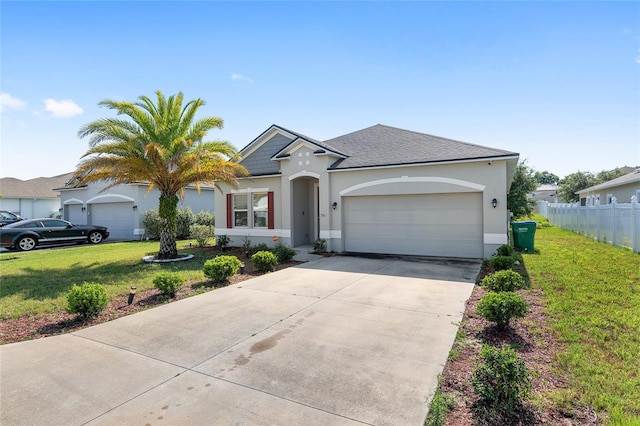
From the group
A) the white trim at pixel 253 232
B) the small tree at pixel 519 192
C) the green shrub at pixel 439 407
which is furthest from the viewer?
the small tree at pixel 519 192

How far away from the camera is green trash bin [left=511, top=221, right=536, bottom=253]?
1202 centimetres

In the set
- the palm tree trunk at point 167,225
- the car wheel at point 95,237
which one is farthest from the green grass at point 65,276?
the car wheel at point 95,237

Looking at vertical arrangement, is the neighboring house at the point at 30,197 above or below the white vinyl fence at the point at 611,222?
above

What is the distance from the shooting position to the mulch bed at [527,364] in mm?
2834

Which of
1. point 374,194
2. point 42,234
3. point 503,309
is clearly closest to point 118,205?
point 42,234

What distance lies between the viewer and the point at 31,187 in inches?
1176

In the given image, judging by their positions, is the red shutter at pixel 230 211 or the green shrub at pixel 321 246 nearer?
the green shrub at pixel 321 246

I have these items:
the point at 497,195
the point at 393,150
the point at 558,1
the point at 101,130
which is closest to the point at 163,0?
the point at 101,130

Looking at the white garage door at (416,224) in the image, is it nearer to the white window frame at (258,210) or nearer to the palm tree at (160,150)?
the white window frame at (258,210)

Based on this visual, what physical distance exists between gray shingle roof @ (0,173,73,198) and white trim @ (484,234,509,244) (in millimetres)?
31348

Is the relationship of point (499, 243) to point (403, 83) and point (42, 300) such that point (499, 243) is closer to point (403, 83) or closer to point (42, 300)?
point (403, 83)

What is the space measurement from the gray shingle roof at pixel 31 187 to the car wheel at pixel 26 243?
13466 mm

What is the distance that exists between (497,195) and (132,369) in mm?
10318

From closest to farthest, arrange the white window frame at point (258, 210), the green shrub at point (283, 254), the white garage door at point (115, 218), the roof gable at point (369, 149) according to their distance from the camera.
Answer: the green shrub at point (283, 254), the roof gable at point (369, 149), the white window frame at point (258, 210), the white garage door at point (115, 218)
